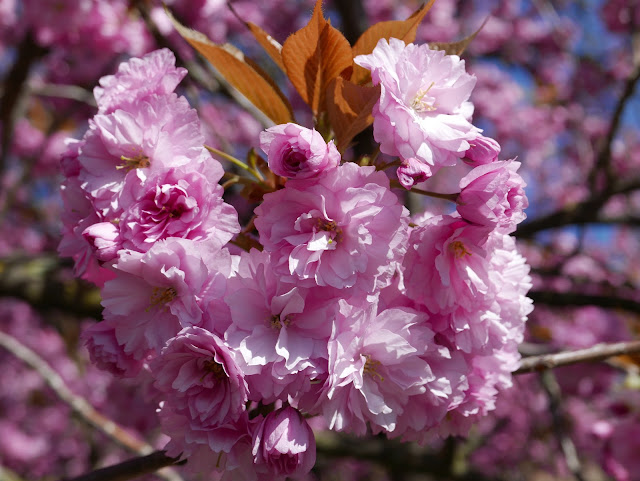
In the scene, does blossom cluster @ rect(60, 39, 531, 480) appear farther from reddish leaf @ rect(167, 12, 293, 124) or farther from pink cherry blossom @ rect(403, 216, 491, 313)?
reddish leaf @ rect(167, 12, 293, 124)

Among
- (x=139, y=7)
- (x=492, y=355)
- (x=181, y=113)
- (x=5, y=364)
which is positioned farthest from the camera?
(x=5, y=364)

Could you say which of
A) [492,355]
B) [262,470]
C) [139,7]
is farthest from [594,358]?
[139,7]

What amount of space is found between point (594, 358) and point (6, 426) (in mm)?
6369

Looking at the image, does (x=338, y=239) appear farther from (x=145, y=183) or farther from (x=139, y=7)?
(x=139, y=7)

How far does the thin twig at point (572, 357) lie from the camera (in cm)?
130

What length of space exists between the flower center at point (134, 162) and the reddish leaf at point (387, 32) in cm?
42

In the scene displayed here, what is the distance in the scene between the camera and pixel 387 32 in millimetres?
1003

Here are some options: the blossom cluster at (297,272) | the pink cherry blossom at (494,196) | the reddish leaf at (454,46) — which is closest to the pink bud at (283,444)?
the blossom cluster at (297,272)

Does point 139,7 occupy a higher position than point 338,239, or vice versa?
point 139,7

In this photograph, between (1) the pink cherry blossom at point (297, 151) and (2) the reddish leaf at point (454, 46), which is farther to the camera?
(2) the reddish leaf at point (454, 46)

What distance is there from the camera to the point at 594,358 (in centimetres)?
144

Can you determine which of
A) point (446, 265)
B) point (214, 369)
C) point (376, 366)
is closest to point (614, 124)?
point (446, 265)

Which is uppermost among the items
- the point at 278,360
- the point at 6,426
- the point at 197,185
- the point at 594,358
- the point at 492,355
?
the point at 197,185

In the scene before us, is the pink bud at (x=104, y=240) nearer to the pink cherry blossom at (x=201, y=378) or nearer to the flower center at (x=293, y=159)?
the pink cherry blossom at (x=201, y=378)
